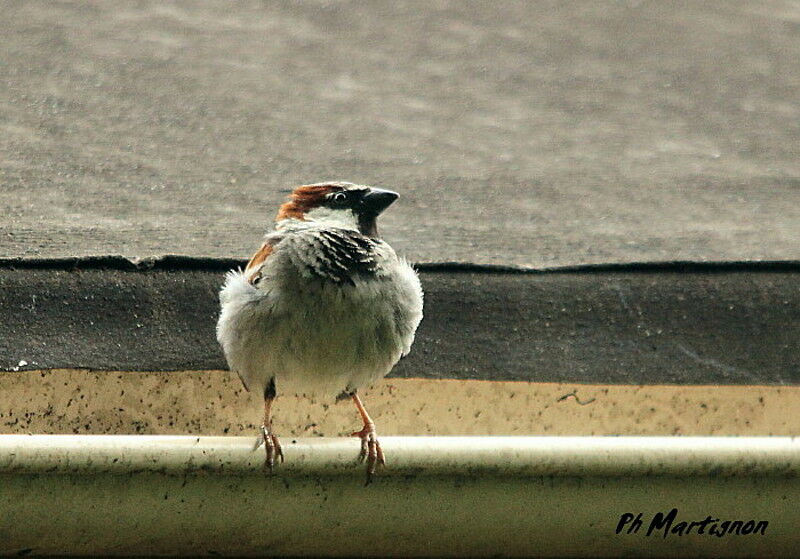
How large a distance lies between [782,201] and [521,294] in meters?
1.12

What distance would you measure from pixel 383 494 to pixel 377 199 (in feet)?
3.19

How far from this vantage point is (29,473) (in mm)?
1892

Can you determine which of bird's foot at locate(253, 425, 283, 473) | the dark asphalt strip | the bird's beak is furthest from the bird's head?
bird's foot at locate(253, 425, 283, 473)

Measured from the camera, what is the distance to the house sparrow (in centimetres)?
250

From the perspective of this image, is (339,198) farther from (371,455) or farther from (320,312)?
(371,455)

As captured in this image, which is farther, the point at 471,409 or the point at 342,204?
the point at 342,204

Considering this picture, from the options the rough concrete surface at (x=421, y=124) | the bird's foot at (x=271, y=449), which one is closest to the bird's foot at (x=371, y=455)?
the bird's foot at (x=271, y=449)

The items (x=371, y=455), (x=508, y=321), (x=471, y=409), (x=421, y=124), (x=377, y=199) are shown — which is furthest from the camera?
(x=421, y=124)

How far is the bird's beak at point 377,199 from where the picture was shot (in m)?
2.77

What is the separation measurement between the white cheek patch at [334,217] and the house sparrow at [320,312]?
8 centimetres

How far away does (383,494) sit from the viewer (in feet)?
6.66

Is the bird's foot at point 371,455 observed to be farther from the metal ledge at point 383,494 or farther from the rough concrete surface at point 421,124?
the rough concrete surface at point 421,124

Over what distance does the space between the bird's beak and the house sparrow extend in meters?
0.12

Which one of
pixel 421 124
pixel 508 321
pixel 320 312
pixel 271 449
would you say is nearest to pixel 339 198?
pixel 320 312
